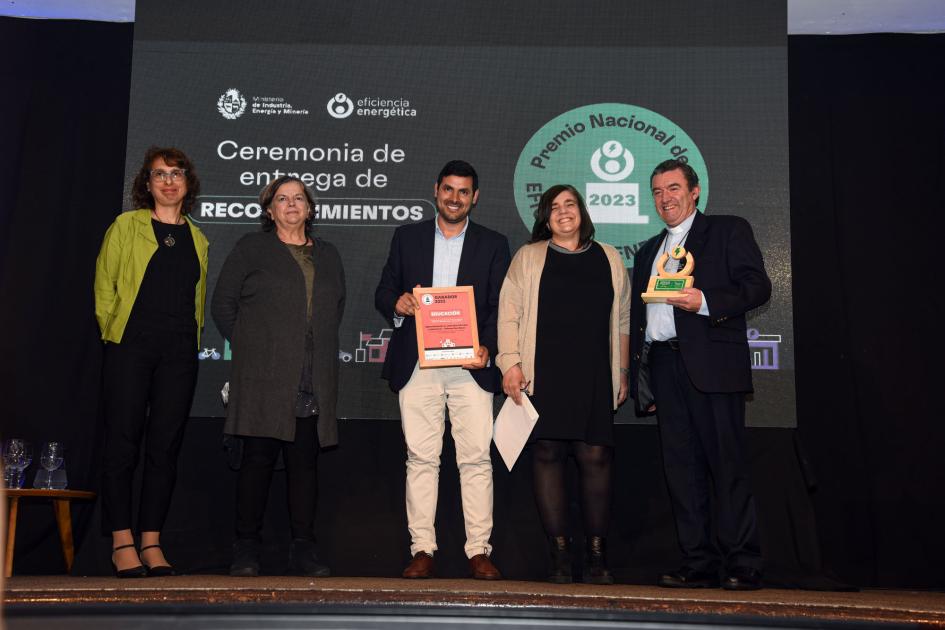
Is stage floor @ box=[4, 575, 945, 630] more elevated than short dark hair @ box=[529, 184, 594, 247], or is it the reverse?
short dark hair @ box=[529, 184, 594, 247]

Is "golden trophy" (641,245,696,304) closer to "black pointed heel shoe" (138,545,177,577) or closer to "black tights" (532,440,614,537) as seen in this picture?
"black tights" (532,440,614,537)

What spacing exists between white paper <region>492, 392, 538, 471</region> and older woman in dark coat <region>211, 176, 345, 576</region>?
657 millimetres

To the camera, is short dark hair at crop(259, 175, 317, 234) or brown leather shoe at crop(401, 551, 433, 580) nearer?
brown leather shoe at crop(401, 551, 433, 580)

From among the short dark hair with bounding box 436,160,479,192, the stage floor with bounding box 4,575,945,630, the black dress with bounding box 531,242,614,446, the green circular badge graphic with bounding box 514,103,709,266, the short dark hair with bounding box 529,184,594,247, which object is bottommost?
the stage floor with bounding box 4,575,945,630

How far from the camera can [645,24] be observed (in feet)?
14.1

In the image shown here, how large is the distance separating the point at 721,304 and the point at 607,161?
1196mm

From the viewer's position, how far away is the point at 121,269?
11.3ft

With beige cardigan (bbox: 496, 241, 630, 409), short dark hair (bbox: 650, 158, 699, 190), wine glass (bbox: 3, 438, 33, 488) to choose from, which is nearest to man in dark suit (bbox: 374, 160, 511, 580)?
beige cardigan (bbox: 496, 241, 630, 409)

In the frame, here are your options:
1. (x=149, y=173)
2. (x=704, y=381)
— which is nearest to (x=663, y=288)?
(x=704, y=381)

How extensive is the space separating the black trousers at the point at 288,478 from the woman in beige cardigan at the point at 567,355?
2.69 feet

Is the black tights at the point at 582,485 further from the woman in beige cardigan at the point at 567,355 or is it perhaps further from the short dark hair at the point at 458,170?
the short dark hair at the point at 458,170

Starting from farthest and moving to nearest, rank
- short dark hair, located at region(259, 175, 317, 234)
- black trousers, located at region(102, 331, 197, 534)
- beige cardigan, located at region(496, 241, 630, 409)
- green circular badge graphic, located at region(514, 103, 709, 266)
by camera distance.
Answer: green circular badge graphic, located at region(514, 103, 709, 266), short dark hair, located at region(259, 175, 317, 234), beige cardigan, located at region(496, 241, 630, 409), black trousers, located at region(102, 331, 197, 534)

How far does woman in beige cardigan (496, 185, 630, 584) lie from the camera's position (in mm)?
3340

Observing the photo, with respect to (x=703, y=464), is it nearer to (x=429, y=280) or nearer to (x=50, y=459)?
(x=429, y=280)
